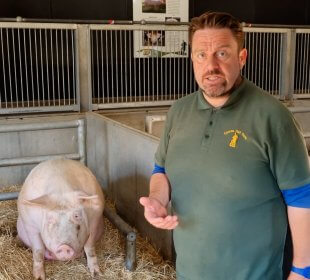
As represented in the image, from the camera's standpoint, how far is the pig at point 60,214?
7.54 feet

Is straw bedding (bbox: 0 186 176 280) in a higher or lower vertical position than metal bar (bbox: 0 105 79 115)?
lower

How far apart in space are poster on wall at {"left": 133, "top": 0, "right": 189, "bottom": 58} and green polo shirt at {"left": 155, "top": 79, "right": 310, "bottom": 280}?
3314 millimetres

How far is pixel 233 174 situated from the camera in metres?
1.29

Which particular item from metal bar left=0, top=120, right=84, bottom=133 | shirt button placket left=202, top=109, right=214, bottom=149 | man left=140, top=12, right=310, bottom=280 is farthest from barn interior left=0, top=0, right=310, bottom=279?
shirt button placket left=202, top=109, right=214, bottom=149

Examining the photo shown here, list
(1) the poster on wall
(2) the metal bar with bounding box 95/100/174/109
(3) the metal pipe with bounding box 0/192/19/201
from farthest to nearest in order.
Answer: (1) the poster on wall
(2) the metal bar with bounding box 95/100/174/109
(3) the metal pipe with bounding box 0/192/19/201

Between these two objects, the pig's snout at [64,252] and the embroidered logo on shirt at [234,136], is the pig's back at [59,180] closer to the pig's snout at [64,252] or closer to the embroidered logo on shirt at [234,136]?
the pig's snout at [64,252]

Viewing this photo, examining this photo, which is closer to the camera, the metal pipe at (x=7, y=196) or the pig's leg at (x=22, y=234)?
the pig's leg at (x=22, y=234)

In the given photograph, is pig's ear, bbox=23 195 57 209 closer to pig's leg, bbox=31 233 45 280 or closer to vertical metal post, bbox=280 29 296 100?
pig's leg, bbox=31 233 45 280

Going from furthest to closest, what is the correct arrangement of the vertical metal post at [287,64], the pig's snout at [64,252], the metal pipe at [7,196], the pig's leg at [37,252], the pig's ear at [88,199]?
the vertical metal post at [287,64] < the metal pipe at [7,196] < the pig's leg at [37,252] < the pig's ear at [88,199] < the pig's snout at [64,252]

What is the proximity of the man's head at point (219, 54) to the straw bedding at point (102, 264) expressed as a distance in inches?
57.2

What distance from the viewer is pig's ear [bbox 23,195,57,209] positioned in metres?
2.29

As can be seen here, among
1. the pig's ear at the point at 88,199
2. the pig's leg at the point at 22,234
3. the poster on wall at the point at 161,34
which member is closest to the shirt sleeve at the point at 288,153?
the pig's ear at the point at 88,199

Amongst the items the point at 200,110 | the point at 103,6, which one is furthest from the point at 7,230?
the point at 103,6

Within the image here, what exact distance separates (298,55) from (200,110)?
461cm
